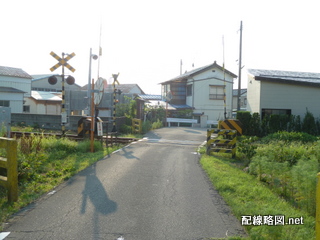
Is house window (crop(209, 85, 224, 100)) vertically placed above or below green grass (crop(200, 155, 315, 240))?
above

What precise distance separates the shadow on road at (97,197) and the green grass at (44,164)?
69cm

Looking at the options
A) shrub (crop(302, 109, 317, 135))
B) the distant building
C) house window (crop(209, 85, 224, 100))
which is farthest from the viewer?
the distant building

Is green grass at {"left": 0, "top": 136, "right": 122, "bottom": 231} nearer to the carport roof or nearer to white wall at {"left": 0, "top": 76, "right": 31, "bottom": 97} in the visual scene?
the carport roof

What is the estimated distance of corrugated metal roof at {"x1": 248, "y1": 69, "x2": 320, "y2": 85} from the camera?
59.5 ft

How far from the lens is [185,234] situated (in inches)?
170

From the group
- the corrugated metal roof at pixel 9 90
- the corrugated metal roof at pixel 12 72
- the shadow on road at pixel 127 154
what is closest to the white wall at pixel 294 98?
the shadow on road at pixel 127 154

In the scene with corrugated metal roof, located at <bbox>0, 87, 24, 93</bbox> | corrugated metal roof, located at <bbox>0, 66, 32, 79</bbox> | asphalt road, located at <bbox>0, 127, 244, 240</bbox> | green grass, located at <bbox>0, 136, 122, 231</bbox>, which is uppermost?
corrugated metal roof, located at <bbox>0, 66, 32, 79</bbox>

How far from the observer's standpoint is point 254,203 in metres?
5.43

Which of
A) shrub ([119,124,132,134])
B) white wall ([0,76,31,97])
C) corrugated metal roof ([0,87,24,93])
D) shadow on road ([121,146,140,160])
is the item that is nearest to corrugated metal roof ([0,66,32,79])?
white wall ([0,76,31,97])

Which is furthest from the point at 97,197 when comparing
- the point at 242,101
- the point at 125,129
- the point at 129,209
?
the point at 242,101

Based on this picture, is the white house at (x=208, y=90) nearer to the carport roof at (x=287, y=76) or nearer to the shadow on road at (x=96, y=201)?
the carport roof at (x=287, y=76)

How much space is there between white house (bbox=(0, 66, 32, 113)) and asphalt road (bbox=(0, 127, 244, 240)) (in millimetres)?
24280

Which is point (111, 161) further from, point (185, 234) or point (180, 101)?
point (180, 101)

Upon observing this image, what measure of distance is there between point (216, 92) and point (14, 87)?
20.9 meters
